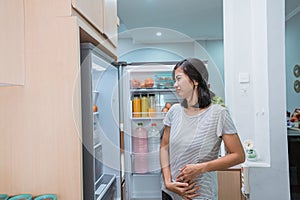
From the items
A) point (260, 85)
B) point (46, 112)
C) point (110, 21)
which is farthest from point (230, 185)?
point (46, 112)

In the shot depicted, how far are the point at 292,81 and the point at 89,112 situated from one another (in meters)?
3.35

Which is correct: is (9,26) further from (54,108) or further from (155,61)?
(155,61)

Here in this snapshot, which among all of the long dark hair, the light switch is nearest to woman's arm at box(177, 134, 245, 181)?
the long dark hair

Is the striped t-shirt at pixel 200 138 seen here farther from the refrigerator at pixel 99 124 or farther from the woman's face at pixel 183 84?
the refrigerator at pixel 99 124

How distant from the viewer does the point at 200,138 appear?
0.97m

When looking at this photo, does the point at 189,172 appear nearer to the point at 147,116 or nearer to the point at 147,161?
the point at 147,161

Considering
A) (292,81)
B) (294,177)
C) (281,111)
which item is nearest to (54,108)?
(281,111)

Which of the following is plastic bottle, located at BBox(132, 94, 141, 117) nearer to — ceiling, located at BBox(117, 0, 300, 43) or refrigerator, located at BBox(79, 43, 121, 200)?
refrigerator, located at BBox(79, 43, 121, 200)

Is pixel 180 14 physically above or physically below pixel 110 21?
above

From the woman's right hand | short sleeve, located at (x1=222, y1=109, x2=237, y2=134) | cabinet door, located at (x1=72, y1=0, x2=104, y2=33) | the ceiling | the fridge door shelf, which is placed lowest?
the fridge door shelf

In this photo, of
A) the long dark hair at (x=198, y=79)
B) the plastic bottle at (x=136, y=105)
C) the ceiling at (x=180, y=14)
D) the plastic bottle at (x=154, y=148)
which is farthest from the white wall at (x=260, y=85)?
the long dark hair at (x=198, y=79)

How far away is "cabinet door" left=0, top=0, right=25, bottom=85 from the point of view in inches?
29.5

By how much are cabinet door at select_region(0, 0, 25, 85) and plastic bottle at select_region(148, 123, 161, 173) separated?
60 centimetres

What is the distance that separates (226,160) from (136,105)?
88cm
